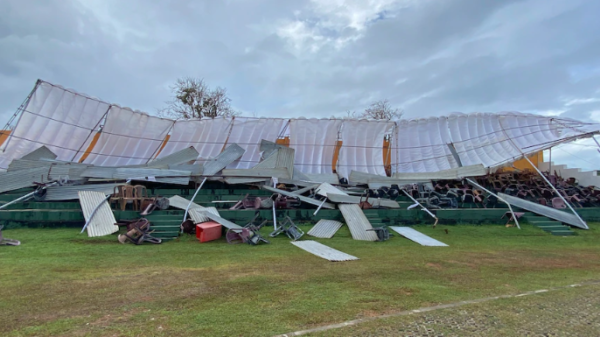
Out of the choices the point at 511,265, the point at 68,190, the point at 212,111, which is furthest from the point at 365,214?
the point at 212,111

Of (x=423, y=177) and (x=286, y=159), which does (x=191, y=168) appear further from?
(x=423, y=177)

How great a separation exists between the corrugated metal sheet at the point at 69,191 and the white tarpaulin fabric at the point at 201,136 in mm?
6112

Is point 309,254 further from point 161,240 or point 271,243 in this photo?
point 161,240

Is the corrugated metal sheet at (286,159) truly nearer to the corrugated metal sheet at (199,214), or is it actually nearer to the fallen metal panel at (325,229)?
the fallen metal panel at (325,229)

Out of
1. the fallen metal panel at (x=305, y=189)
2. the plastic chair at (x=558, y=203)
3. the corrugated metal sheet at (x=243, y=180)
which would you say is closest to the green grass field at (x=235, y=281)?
the fallen metal panel at (x=305, y=189)

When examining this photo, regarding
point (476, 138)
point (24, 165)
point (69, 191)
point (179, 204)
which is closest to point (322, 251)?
point (179, 204)

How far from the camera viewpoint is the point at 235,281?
4297 millimetres

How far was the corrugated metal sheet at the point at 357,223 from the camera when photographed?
8008mm

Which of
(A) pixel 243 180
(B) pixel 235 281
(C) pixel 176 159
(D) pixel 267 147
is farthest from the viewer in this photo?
(D) pixel 267 147

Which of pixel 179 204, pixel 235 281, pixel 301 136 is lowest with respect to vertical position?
pixel 235 281

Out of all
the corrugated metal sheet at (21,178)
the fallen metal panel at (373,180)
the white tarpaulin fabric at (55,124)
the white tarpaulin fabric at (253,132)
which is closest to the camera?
the corrugated metal sheet at (21,178)

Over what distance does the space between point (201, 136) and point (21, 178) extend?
291 inches

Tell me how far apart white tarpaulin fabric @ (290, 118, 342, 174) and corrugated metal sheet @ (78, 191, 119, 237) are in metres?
9.10

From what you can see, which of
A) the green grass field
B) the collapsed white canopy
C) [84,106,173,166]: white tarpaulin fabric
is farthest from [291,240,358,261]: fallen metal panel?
[84,106,173,166]: white tarpaulin fabric
